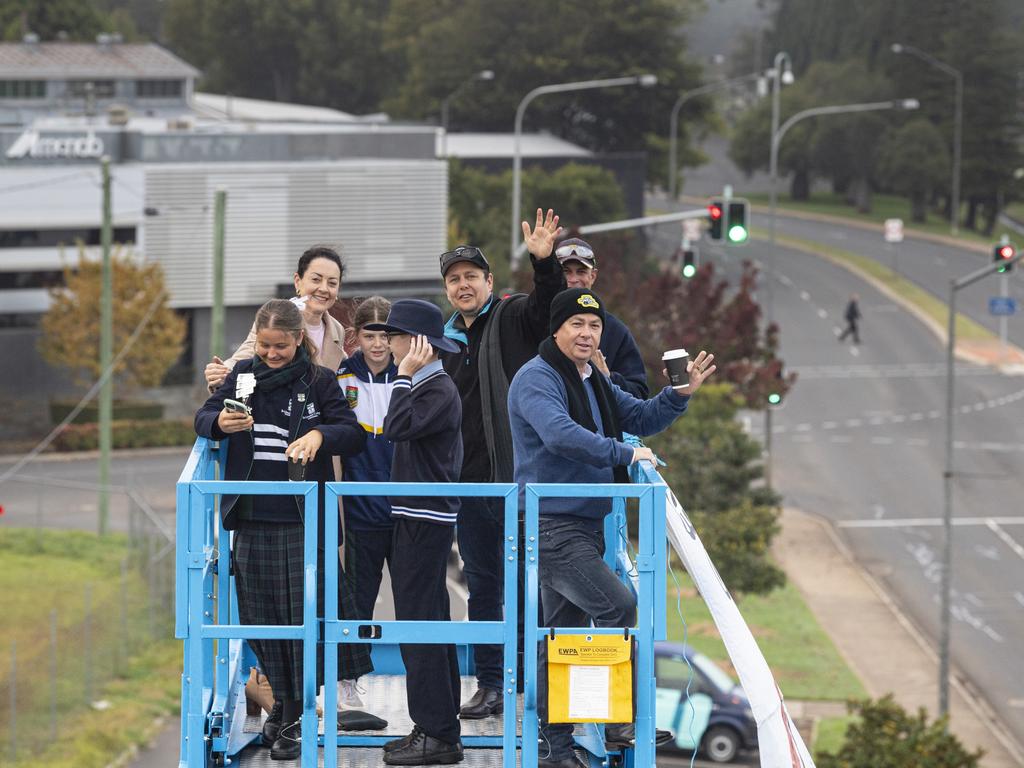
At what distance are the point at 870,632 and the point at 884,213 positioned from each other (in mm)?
72398

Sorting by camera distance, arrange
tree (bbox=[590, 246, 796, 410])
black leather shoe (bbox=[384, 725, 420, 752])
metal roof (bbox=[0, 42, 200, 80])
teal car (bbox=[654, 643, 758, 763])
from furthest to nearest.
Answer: metal roof (bbox=[0, 42, 200, 80]) → tree (bbox=[590, 246, 796, 410]) → teal car (bbox=[654, 643, 758, 763]) → black leather shoe (bbox=[384, 725, 420, 752])

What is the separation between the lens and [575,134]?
85125 millimetres

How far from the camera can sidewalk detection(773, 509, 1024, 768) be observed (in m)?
27.1

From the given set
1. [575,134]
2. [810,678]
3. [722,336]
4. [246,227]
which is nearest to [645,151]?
[575,134]

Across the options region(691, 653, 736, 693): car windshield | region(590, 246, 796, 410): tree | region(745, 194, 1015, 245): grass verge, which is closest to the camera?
region(691, 653, 736, 693): car windshield

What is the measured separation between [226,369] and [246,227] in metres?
44.1

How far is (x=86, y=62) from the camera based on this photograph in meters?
73.1

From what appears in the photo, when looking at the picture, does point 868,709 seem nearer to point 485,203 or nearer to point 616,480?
point 616,480

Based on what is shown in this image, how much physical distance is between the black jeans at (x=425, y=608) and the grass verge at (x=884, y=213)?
8394 centimetres

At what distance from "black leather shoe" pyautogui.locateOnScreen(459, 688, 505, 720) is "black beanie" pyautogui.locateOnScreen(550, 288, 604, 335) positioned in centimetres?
208

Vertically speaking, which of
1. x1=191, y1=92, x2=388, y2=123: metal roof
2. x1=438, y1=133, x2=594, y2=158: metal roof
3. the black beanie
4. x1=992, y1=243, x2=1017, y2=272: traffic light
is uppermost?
x1=191, y1=92, x2=388, y2=123: metal roof

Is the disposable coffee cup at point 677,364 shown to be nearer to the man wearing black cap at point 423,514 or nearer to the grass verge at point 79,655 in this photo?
the man wearing black cap at point 423,514

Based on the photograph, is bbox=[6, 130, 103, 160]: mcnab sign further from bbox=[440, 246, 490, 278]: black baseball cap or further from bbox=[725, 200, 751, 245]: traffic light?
bbox=[440, 246, 490, 278]: black baseball cap

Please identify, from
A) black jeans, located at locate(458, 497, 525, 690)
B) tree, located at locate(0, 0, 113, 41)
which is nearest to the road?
black jeans, located at locate(458, 497, 525, 690)
